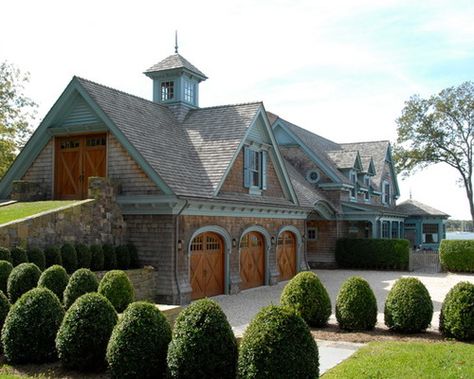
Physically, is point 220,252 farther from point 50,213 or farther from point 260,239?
point 50,213

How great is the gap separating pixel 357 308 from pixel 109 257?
7.93m

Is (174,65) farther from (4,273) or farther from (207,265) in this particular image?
(4,273)

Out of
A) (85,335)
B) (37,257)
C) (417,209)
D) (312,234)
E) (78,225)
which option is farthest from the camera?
(417,209)

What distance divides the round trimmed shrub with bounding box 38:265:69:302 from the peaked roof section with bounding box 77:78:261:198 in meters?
6.41

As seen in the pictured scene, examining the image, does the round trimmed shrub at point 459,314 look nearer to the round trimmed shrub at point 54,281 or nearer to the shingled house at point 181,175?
the round trimmed shrub at point 54,281

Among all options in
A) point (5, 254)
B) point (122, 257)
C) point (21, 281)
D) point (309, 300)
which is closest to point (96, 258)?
point (122, 257)

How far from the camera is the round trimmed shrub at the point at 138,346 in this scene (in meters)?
7.80

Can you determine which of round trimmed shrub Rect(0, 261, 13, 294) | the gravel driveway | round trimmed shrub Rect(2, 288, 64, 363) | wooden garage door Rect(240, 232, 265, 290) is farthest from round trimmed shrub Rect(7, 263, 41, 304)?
wooden garage door Rect(240, 232, 265, 290)

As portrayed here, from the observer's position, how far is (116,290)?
11.2 metres

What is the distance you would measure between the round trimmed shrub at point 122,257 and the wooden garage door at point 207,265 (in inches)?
88.7

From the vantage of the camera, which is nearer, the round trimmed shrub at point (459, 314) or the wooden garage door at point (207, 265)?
the round trimmed shrub at point (459, 314)

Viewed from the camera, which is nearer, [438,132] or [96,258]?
[96,258]

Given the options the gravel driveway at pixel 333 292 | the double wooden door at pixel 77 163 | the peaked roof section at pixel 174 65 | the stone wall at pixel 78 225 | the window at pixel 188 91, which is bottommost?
the gravel driveway at pixel 333 292

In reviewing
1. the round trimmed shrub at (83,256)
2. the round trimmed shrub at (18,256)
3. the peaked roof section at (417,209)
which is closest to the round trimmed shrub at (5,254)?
the round trimmed shrub at (18,256)
